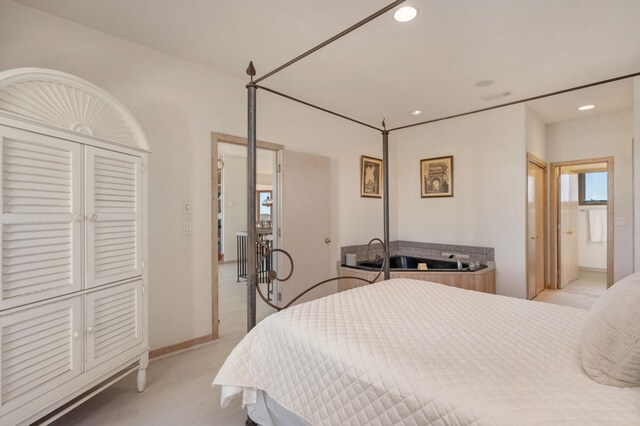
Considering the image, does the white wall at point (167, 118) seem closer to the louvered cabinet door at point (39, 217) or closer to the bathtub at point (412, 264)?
the louvered cabinet door at point (39, 217)

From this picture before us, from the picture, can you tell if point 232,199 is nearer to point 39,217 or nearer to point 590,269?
point 39,217

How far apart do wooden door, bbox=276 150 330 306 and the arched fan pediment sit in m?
1.77

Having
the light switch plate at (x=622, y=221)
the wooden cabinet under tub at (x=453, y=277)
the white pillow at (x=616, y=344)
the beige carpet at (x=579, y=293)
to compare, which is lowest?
the beige carpet at (x=579, y=293)

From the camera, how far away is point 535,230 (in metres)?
4.33

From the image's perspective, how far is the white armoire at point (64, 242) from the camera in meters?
1.41

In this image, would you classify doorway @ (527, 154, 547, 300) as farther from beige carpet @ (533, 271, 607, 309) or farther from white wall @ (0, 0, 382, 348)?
white wall @ (0, 0, 382, 348)

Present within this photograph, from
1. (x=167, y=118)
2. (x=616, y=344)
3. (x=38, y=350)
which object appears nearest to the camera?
(x=616, y=344)

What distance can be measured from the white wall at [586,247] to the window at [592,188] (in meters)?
0.21

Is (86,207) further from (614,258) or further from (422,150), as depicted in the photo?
(614,258)

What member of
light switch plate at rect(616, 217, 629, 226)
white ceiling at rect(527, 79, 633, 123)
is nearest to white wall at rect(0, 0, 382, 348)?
white ceiling at rect(527, 79, 633, 123)

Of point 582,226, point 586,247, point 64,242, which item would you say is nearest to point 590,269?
point 586,247

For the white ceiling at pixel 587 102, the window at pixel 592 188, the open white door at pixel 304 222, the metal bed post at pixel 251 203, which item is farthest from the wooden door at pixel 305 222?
the window at pixel 592 188

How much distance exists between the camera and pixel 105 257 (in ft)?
6.01

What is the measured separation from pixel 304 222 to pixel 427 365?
Answer: 2718mm
